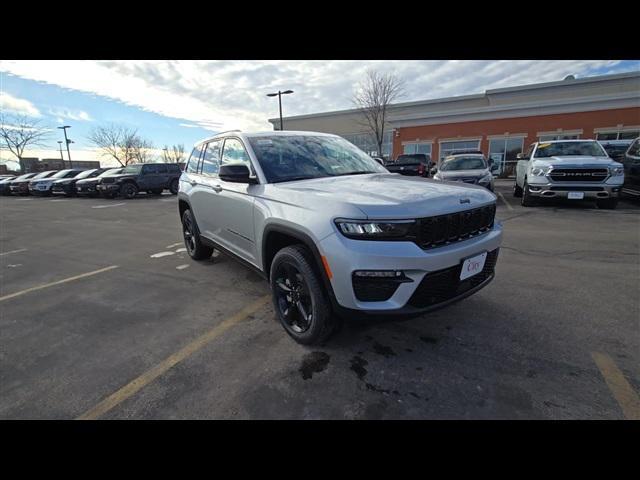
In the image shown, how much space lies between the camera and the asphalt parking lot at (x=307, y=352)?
6.74ft

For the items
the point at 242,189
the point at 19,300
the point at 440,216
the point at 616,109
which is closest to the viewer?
the point at 440,216

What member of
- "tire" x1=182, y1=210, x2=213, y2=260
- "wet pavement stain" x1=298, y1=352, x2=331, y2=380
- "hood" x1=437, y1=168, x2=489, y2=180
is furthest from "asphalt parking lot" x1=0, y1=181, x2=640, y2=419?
"hood" x1=437, y1=168, x2=489, y2=180

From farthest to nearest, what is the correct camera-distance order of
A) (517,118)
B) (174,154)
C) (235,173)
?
(174,154)
(517,118)
(235,173)

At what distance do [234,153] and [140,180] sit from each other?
16.8m

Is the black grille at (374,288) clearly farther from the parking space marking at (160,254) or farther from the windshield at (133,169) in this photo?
the windshield at (133,169)

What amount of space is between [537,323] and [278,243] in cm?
244

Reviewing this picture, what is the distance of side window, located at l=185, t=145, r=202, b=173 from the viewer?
4.72 meters

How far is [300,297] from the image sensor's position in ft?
8.77

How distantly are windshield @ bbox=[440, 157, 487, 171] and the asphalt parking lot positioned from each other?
647 cm

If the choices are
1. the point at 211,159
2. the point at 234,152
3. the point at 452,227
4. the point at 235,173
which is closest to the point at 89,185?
the point at 211,159

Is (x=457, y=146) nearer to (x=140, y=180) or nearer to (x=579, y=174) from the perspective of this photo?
(x=579, y=174)
